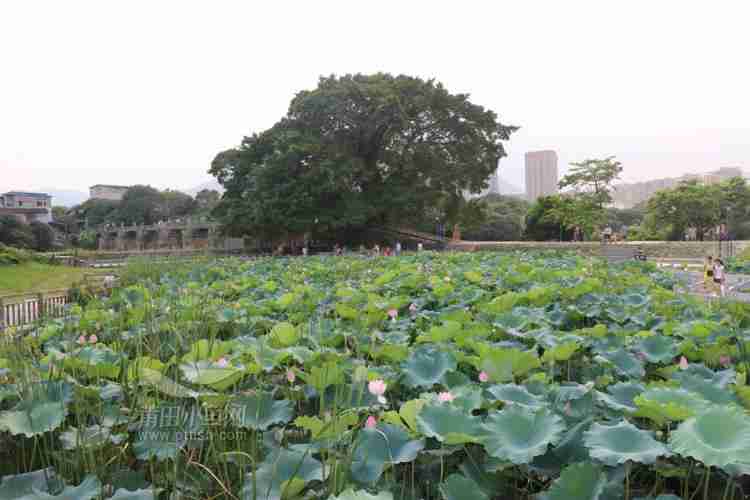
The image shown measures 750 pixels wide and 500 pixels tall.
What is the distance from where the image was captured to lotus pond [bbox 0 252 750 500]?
3.47ft

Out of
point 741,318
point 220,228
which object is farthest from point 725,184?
point 741,318

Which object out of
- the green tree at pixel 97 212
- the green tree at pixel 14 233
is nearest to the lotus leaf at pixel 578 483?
the green tree at pixel 14 233

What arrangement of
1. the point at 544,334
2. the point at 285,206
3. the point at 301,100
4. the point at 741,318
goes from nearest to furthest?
the point at 544,334, the point at 741,318, the point at 285,206, the point at 301,100

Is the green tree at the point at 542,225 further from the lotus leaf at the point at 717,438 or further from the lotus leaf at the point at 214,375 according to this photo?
the lotus leaf at the point at 717,438

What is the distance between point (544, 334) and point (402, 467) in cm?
104

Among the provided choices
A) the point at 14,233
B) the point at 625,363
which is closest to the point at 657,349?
the point at 625,363

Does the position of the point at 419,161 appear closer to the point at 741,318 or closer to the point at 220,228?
the point at 220,228

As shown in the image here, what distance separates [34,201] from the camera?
198 ft

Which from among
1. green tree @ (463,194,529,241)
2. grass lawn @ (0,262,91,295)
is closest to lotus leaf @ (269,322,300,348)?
grass lawn @ (0,262,91,295)

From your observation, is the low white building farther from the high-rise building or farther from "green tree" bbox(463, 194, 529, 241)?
the high-rise building

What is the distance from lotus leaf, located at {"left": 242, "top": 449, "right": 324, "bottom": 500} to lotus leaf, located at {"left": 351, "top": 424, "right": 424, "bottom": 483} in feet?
0.28

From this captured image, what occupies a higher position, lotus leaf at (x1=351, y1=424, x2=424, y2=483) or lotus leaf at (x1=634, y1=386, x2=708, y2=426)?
lotus leaf at (x1=634, y1=386, x2=708, y2=426)

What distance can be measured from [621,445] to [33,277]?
1890cm

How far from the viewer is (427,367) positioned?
1.67m
